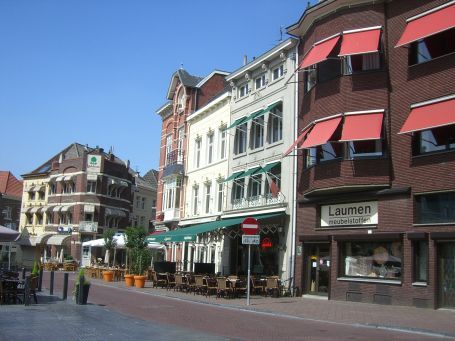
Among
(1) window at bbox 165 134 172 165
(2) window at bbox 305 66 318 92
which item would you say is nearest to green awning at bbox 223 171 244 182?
(2) window at bbox 305 66 318 92

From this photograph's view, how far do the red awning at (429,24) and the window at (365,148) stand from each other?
4056 millimetres

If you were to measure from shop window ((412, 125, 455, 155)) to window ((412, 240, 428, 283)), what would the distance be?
11.4 ft

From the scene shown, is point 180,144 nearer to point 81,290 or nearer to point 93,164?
point 93,164

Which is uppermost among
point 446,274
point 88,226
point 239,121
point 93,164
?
point 93,164

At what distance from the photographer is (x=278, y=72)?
3011 centimetres

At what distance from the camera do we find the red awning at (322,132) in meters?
22.2

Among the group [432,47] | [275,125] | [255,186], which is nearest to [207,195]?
[255,186]

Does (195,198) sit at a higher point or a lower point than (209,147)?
lower

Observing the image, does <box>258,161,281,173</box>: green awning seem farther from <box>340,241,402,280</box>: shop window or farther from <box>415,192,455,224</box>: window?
<box>415,192,455,224</box>: window

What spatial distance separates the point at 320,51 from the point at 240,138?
11728mm

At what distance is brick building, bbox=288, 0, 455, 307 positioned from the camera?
19625 mm

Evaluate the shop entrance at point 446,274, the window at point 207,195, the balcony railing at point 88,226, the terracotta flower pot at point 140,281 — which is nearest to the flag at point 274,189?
the terracotta flower pot at point 140,281

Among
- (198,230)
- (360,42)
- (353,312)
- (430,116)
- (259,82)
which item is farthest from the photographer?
(259,82)

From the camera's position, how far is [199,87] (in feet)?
144
